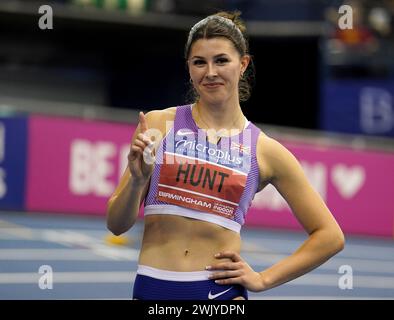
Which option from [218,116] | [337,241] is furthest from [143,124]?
[337,241]

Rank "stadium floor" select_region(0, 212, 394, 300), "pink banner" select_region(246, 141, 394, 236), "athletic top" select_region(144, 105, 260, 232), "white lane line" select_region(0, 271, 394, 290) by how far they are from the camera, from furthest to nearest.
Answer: "pink banner" select_region(246, 141, 394, 236) → "white lane line" select_region(0, 271, 394, 290) → "stadium floor" select_region(0, 212, 394, 300) → "athletic top" select_region(144, 105, 260, 232)

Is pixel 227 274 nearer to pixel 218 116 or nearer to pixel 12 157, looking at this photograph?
pixel 218 116

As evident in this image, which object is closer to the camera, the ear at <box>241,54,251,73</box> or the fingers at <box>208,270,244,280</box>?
the fingers at <box>208,270,244,280</box>

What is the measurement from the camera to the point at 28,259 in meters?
8.56

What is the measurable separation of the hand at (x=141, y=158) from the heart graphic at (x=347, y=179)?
8821 mm

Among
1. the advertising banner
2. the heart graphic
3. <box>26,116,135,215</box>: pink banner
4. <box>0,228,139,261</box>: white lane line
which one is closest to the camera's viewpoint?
<box>0,228,139,261</box>: white lane line

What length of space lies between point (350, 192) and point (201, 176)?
8.64m

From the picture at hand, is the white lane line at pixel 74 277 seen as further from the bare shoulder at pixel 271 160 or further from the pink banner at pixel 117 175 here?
the bare shoulder at pixel 271 160

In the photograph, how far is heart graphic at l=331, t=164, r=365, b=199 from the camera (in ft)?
38.9

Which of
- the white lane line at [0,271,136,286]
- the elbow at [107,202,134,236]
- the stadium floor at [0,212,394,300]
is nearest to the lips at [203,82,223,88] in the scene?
the elbow at [107,202,134,236]

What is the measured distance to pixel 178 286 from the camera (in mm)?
3492

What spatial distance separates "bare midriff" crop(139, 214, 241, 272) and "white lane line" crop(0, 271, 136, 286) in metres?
4.19

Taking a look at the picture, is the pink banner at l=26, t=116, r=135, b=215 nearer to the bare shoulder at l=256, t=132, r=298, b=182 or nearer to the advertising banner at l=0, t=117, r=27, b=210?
the advertising banner at l=0, t=117, r=27, b=210

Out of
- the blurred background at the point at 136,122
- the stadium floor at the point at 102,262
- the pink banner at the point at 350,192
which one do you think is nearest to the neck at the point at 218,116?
the blurred background at the point at 136,122
